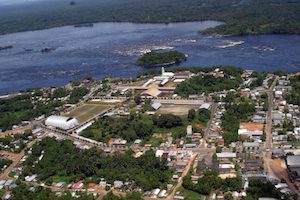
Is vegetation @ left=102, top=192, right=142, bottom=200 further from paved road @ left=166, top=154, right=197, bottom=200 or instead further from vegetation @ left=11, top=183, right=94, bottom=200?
paved road @ left=166, top=154, right=197, bottom=200

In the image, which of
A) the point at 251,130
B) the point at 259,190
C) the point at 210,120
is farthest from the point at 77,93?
the point at 259,190

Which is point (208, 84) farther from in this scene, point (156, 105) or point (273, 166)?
point (273, 166)

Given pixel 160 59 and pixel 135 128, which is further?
pixel 160 59

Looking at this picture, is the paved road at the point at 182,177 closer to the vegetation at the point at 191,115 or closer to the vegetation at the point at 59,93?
the vegetation at the point at 191,115

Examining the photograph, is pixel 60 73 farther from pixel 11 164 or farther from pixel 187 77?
pixel 11 164

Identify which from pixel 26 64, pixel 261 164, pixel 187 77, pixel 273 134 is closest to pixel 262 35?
pixel 187 77

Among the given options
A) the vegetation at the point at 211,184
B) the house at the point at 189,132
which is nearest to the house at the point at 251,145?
the house at the point at 189,132
